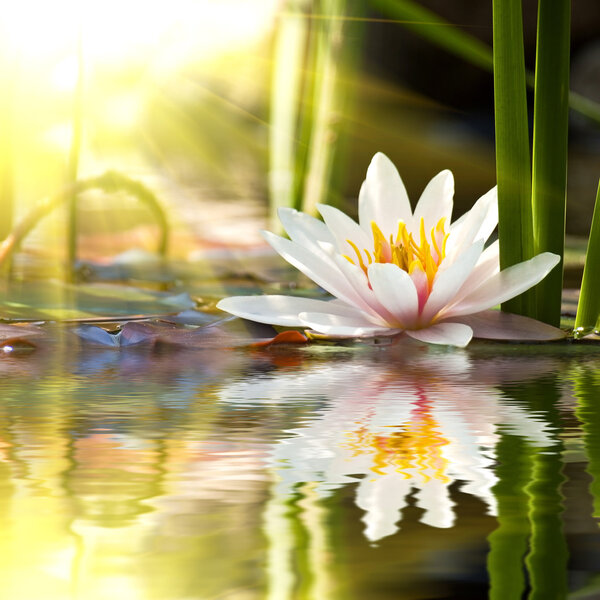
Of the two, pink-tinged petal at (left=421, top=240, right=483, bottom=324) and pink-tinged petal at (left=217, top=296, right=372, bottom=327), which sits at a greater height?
pink-tinged petal at (left=421, top=240, right=483, bottom=324)

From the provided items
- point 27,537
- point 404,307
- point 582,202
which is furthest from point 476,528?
point 582,202

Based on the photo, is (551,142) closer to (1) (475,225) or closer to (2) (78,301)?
(1) (475,225)

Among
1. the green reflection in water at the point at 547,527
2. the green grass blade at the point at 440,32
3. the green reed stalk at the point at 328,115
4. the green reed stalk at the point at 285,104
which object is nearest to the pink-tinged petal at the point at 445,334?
the green reflection in water at the point at 547,527

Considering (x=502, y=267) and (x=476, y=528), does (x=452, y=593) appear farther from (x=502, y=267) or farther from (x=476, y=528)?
(x=502, y=267)

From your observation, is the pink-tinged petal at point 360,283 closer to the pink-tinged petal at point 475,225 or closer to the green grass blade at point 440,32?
the pink-tinged petal at point 475,225

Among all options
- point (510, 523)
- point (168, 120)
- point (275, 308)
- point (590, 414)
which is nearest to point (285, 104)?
point (275, 308)

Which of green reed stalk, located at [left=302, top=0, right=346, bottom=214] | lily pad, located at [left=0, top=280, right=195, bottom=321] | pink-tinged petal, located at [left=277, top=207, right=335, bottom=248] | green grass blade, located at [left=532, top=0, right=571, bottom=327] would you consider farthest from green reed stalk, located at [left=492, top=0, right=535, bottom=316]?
green reed stalk, located at [left=302, top=0, right=346, bottom=214]

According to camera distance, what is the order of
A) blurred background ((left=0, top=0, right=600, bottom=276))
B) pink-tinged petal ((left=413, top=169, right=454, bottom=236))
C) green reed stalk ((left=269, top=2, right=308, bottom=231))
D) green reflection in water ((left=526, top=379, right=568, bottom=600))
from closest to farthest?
green reflection in water ((left=526, top=379, right=568, bottom=600)), pink-tinged petal ((left=413, top=169, right=454, bottom=236)), blurred background ((left=0, top=0, right=600, bottom=276)), green reed stalk ((left=269, top=2, right=308, bottom=231))

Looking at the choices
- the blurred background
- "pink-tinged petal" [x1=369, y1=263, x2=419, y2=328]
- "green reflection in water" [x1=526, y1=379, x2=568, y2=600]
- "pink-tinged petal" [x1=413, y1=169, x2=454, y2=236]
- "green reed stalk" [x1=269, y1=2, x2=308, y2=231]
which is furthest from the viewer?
"green reed stalk" [x1=269, y1=2, x2=308, y2=231]

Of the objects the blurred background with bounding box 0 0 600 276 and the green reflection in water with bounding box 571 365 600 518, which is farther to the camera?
the blurred background with bounding box 0 0 600 276

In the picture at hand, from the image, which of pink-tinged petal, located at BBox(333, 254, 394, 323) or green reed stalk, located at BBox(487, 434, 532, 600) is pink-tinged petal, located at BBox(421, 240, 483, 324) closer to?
pink-tinged petal, located at BBox(333, 254, 394, 323)
